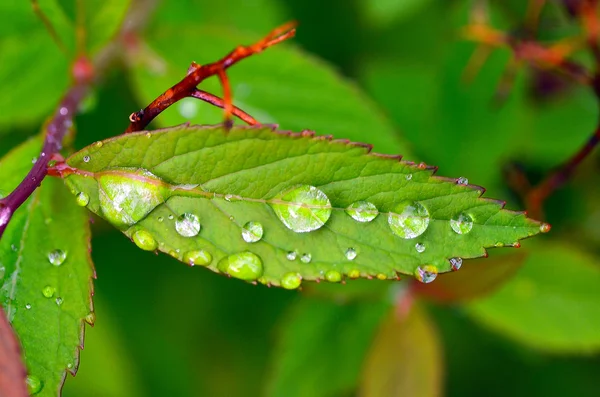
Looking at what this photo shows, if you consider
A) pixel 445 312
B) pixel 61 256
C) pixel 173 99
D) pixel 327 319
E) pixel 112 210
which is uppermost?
pixel 173 99

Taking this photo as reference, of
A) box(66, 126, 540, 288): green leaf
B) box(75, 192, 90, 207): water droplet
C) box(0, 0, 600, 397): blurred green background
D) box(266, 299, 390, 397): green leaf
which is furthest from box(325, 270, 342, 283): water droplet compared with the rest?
box(266, 299, 390, 397): green leaf

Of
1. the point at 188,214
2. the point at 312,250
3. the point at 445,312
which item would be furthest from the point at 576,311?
the point at 188,214

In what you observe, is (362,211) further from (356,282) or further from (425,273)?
(356,282)

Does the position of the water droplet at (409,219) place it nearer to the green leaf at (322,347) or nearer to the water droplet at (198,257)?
the water droplet at (198,257)

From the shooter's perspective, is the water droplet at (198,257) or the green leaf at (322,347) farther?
the green leaf at (322,347)

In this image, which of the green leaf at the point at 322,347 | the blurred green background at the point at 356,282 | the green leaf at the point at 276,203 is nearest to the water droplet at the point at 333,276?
the green leaf at the point at 276,203

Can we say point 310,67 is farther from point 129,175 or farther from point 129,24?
point 129,175

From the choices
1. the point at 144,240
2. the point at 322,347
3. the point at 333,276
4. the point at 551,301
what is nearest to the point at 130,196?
the point at 144,240
